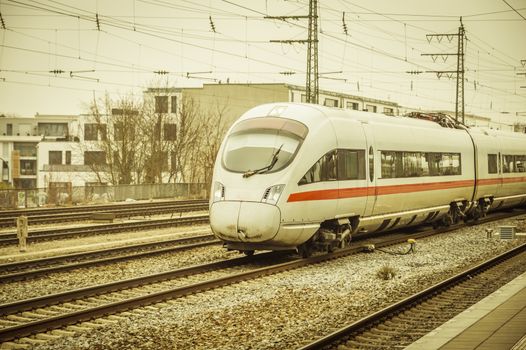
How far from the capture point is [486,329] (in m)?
8.50

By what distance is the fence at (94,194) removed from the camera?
33.8 metres

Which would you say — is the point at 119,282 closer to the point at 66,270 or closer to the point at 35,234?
the point at 66,270

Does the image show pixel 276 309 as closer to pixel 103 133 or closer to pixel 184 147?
pixel 103 133

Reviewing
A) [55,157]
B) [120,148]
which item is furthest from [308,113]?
[55,157]

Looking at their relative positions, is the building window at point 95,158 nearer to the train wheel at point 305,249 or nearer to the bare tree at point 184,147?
the bare tree at point 184,147

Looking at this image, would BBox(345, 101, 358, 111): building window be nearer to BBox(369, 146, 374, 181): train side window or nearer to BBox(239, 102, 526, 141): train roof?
BBox(239, 102, 526, 141): train roof

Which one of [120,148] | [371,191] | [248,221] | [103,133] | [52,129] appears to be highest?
[52,129]

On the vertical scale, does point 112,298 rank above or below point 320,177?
below

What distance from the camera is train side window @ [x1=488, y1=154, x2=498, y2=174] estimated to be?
26.6m

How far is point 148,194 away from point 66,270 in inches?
1122

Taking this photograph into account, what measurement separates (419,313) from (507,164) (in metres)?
19.7

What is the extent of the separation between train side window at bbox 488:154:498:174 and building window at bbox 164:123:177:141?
28.8m

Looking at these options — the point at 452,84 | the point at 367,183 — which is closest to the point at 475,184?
the point at 367,183

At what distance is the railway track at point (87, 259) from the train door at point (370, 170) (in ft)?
14.5
